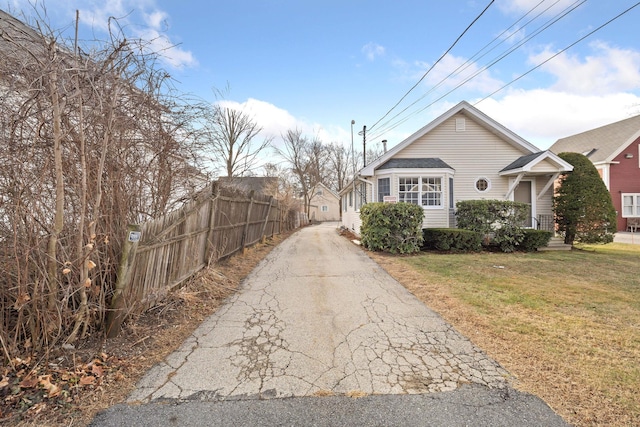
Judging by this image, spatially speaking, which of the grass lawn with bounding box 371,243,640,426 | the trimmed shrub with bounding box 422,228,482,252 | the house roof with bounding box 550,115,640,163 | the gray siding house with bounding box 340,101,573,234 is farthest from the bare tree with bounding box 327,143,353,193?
the grass lawn with bounding box 371,243,640,426

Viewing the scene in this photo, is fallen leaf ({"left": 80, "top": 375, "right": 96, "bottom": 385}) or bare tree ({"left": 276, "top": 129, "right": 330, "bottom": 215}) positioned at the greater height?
bare tree ({"left": 276, "top": 129, "right": 330, "bottom": 215})

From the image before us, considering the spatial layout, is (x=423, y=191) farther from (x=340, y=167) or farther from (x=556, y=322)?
(x=340, y=167)

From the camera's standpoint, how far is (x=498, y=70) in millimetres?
10289

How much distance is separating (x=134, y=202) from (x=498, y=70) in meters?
11.8

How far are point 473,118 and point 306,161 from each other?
30.5 metres

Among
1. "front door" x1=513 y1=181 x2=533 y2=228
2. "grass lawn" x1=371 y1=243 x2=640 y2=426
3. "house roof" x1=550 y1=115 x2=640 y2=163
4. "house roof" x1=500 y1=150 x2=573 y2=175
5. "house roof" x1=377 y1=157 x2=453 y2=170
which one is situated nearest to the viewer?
"grass lawn" x1=371 y1=243 x2=640 y2=426

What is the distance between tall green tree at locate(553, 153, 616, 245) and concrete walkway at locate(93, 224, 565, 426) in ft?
35.7

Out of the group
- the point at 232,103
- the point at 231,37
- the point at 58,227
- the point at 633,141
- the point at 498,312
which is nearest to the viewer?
the point at 58,227

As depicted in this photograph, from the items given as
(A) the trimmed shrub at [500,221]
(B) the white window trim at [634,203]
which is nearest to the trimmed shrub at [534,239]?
(A) the trimmed shrub at [500,221]

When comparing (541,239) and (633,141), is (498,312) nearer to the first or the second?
(541,239)

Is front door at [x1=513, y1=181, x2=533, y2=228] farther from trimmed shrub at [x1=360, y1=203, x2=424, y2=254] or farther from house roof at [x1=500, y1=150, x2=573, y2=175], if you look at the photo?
trimmed shrub at [x1=360, y1=203, x2=424, y2=254]

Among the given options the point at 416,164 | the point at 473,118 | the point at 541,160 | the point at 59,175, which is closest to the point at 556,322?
the point at 59,175

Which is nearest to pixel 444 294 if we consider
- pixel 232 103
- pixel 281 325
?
pixel 281 325

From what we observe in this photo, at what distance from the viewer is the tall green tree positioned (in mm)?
11125
